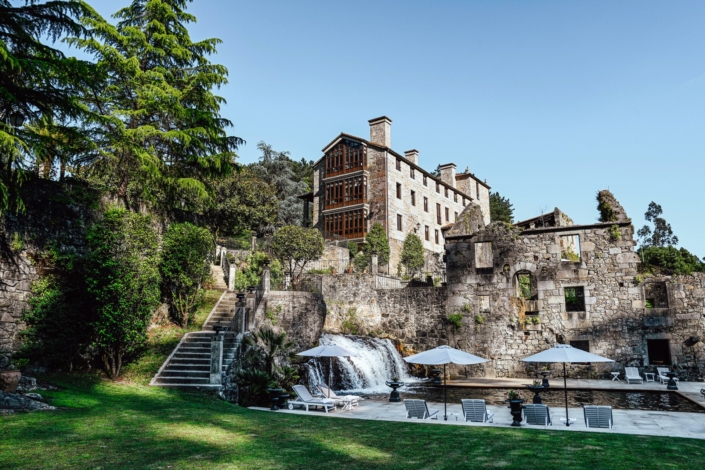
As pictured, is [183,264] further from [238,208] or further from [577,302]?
[577,302]

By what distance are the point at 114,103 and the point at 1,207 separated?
10993mm

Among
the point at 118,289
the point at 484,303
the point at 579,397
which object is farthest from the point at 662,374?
the point at 118,289

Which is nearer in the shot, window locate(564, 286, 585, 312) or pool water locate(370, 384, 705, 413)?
pool water locate(370, 384, 705, 413)

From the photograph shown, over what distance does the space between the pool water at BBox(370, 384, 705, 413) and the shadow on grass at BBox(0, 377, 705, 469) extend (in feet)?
20.5

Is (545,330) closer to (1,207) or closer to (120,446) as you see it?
(120,446)

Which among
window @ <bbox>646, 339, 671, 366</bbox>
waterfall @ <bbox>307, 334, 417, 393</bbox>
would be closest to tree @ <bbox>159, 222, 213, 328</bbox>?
waterfall @ <bbox>307, 334, 417, 393</bbox>

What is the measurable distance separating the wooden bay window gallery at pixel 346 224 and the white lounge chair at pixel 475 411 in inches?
1181

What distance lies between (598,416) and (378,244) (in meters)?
29.7

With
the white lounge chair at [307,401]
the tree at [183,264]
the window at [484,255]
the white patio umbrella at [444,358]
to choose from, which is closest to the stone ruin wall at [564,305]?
the window at [484,255]

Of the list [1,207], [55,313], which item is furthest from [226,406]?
[1,207]

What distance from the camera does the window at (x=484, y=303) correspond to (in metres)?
26.1

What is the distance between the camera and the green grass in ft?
54.1

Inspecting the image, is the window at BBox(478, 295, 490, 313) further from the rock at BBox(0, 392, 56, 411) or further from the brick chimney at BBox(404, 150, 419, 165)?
the brick chimney at BBox(404, 150, 419, 165)

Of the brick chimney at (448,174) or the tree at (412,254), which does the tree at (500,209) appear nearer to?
the brick chimney at (448,174)
